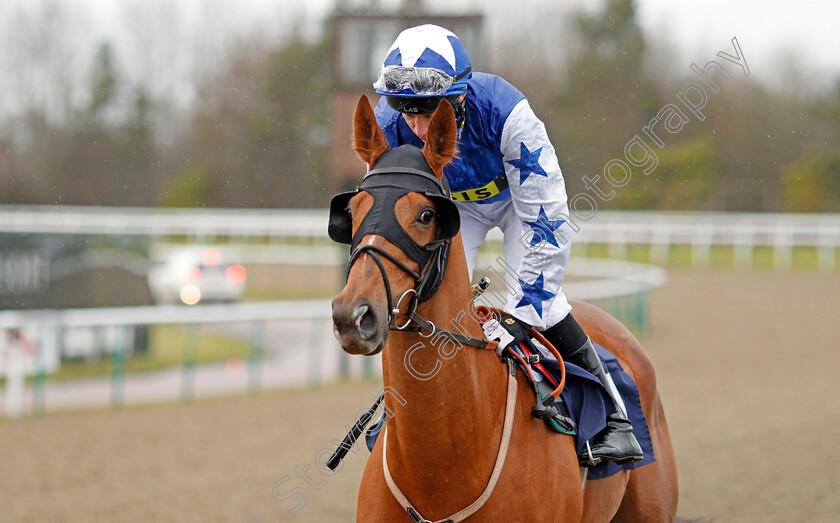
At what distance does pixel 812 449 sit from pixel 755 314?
20.7 ft

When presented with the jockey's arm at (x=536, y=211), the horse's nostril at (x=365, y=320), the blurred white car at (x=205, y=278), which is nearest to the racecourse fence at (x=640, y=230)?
the blurred white car at (x=205, y=278)

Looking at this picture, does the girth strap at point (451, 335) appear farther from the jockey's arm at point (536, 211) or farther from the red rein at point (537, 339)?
the jockey's arm at point (536, 211)

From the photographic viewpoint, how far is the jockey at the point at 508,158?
7.81 ft

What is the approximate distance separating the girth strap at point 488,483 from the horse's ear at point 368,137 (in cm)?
79

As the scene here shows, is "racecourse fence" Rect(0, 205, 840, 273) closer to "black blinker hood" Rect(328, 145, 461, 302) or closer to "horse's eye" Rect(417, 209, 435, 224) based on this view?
"black blinker hood" Rect(328, 145, 461, 302)

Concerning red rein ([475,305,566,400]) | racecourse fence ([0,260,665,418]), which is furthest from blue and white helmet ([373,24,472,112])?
racecourse fence ([0,260,665,418])

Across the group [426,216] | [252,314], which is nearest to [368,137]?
[426,216]

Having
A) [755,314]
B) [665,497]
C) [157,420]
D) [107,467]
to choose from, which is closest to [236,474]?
[107,467]

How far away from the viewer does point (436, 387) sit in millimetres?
2211

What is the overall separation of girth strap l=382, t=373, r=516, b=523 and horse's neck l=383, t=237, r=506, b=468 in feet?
0.12

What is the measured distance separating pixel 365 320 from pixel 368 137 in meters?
0.59

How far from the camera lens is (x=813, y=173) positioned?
20.9 meters

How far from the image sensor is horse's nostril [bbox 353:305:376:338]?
181 cm

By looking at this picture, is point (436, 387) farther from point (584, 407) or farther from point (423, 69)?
point (423, 69)
